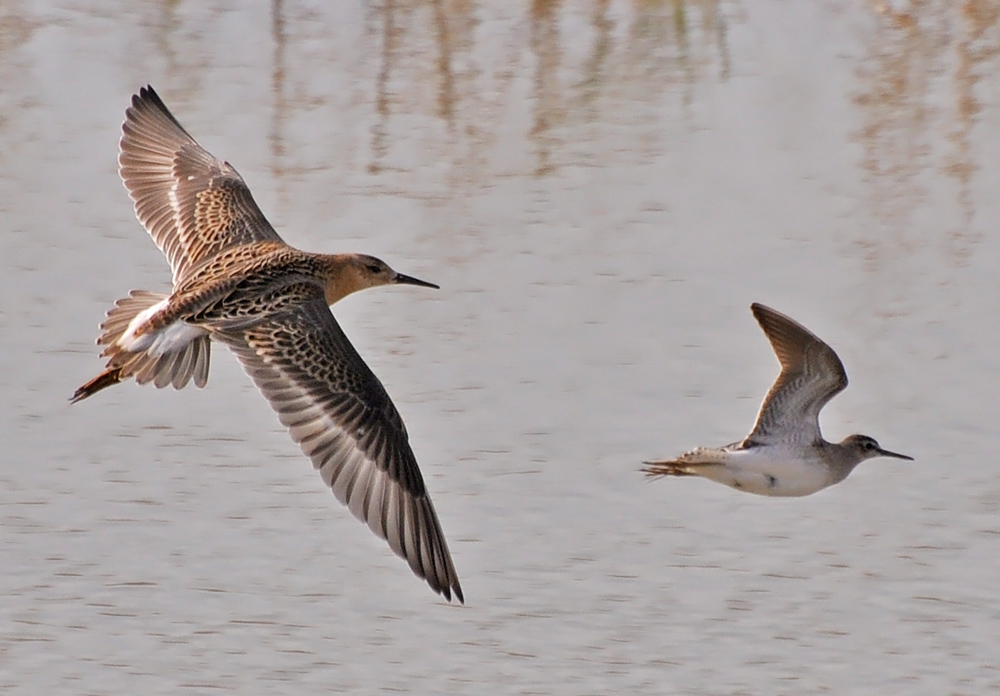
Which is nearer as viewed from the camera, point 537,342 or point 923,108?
point 537,342

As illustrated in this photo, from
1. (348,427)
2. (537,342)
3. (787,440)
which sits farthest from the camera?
(537,342)

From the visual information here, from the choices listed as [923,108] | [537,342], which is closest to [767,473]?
[537,342]

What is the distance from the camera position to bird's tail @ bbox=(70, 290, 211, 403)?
22.4ft

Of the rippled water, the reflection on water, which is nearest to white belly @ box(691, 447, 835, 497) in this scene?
the rippled water

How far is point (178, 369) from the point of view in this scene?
6887 millimetres

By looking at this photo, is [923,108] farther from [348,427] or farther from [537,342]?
[348,427]

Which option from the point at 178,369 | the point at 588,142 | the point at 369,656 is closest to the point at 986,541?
the point at 369,656

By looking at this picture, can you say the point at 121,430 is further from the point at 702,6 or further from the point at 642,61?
the point at 702,6

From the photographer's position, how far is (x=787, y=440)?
7.24 meters

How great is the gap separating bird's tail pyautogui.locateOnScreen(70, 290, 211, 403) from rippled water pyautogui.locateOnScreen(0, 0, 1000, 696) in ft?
3.03

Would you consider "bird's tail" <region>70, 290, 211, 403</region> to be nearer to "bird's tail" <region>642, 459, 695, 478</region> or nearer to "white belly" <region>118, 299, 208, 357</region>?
"white belly" <region>118, 299, 208, 357</region>

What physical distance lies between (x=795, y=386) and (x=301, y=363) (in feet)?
5.32

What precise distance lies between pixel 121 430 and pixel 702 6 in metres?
5.75

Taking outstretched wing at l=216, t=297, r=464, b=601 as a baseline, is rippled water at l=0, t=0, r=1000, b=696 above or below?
below
